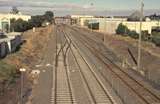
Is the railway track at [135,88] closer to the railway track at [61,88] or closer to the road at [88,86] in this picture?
the road at [88,86]

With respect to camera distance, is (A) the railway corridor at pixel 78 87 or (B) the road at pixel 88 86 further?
(B) the road at pixel 88 86

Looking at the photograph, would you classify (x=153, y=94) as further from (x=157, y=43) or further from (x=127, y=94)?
(x=157, y=43)

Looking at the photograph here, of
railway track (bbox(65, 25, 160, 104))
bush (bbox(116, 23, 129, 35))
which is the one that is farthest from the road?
bush (bbox(116, 23, 129, 35))

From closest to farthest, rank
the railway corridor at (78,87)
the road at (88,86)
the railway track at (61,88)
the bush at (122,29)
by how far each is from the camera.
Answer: the railway track at (61,88) < the railway corridor at (78,87) < the road at (88,86) < the bush at (122,29)

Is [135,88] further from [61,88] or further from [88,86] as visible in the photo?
[61,88]

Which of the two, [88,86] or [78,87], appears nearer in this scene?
[78,87]

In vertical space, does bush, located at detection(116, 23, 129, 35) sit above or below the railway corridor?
above

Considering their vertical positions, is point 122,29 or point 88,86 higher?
point 122,29

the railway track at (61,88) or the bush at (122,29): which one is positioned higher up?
the bush at (122,29)

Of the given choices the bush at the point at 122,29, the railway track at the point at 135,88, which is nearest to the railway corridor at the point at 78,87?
the railway track at the point at 135,88

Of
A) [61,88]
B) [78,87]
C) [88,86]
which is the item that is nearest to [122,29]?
[88,86]

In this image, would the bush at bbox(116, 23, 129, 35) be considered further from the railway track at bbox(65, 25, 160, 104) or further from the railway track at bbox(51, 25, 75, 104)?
the railway track at bbox(51, 25, 75, 104)

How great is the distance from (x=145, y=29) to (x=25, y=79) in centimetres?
8799

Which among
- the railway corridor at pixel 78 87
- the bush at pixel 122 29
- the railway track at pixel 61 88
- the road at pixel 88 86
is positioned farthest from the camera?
the bush at pixel 122 29
